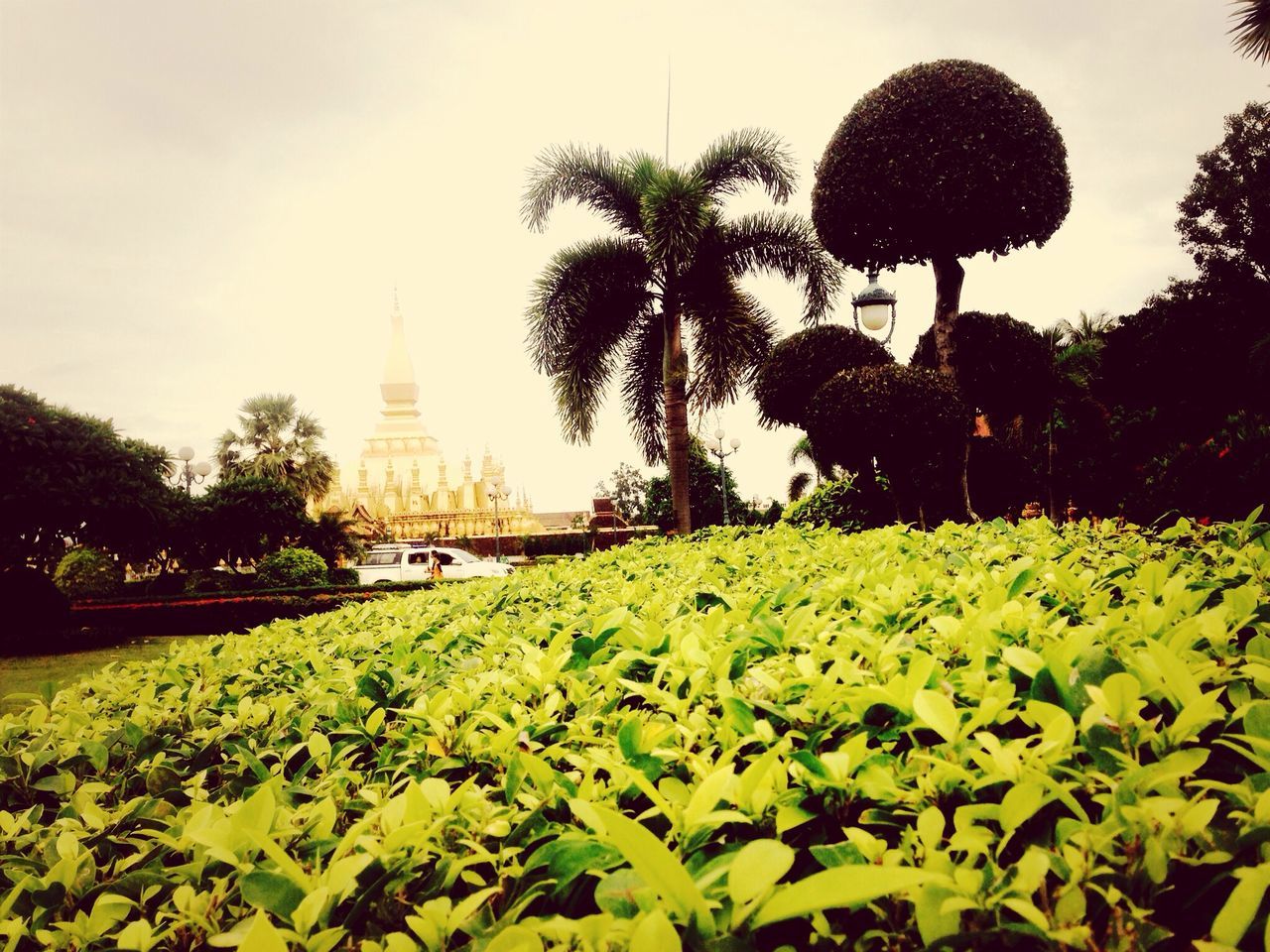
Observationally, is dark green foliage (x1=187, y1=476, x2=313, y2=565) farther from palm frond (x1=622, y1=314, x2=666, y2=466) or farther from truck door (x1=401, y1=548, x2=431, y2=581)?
palm frond (x1=622, y1=314, x2=666, y2=466)

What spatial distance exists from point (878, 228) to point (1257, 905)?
8421 millimetres

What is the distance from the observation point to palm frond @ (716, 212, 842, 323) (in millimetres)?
12914

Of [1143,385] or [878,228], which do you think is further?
[1143,385]

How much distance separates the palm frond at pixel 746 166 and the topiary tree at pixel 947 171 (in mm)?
4895

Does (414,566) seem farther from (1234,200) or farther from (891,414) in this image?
(1234,200)

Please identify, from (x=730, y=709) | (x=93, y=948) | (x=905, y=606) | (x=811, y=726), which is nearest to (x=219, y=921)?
(x=93, y=948)

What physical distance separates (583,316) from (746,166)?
4.02 metres

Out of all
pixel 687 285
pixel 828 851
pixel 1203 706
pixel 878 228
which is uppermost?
pixel 687 285

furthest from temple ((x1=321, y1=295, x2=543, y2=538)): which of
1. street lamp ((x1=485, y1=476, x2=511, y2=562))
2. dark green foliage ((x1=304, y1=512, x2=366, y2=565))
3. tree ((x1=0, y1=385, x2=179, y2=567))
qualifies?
tree ((x1=0, y1=385, x2=179, y2=567))

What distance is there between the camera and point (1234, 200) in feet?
80.1

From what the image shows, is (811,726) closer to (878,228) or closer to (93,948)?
(93,948)

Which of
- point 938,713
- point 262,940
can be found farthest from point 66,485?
point 938,713

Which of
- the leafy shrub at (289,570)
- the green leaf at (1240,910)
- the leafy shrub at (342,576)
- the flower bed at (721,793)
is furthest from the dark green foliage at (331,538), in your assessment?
the green leaf at (1240,910)

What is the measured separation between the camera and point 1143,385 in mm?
27312
